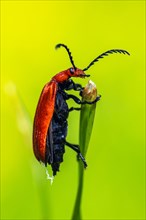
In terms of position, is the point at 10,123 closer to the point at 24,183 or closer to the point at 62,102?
the point at 24,183

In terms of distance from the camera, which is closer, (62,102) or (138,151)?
(62,102)

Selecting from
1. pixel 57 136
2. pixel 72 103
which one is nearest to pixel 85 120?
pixel 57 136

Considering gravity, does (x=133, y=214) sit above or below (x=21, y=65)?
below

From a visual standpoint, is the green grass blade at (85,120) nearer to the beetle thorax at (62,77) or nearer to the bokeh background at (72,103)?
the bokeh background at (72,103)

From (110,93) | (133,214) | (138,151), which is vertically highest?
(110,93)

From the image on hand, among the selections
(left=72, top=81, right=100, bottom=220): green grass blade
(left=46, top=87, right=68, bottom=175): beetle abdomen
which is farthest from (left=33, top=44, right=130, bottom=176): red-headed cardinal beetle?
(left=72, top=81, right=100, bottom=220): green grass blade

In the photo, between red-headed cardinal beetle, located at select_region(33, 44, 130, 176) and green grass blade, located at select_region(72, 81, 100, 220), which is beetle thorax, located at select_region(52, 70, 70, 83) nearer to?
red-headed cardinal beetle, located at select_region(33, 44, 130, 176)

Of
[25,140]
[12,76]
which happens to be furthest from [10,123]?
[25,140]
